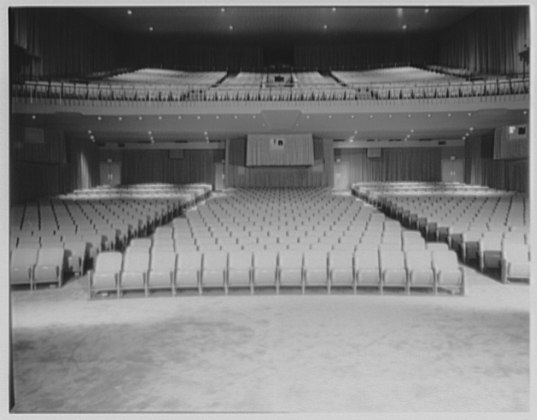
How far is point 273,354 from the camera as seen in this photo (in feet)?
15.5

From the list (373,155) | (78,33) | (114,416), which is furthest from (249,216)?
(373,155)

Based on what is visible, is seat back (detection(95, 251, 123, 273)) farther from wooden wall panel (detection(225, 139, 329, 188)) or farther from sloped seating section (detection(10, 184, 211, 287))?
wooden wall panel (detection(225, 139, 329, 188))

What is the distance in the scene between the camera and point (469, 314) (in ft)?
19.6

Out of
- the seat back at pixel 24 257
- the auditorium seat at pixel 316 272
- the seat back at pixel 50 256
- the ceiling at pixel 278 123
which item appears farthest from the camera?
the ceiling at pixel 278 123

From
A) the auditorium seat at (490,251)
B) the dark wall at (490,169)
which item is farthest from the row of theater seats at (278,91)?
the auditorium seat at (490,251)

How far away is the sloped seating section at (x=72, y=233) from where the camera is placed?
24.9ft

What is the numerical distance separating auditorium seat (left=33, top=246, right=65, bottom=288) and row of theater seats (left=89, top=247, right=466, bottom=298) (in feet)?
2.73

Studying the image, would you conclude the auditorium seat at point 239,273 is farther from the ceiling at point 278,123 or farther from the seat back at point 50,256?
the ceiling at point 278,123

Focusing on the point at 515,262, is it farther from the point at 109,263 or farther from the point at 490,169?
the point at 490,169

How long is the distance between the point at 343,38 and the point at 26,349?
2305cm

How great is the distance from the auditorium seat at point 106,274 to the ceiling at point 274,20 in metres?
14.6

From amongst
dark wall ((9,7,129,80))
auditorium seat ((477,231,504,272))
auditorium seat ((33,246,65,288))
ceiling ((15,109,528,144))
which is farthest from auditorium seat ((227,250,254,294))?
dark wall ((9,7,129,80))

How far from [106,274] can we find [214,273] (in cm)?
138

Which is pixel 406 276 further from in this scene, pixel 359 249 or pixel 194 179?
pixel 194 179
